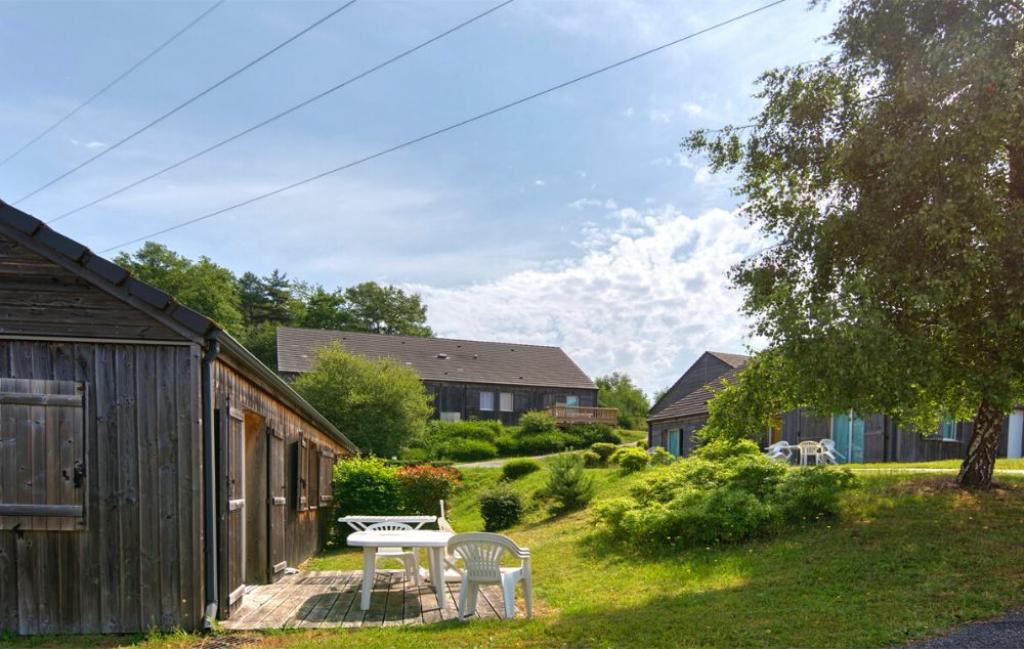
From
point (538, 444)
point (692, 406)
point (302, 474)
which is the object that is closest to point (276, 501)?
point (302, 474)

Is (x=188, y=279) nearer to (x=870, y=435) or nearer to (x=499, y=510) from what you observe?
(x=499, y=510)

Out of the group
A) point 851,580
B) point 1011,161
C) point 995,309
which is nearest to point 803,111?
point 1011,161

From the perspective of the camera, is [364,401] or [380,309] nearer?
[364,401]

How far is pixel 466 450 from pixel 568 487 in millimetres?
16201

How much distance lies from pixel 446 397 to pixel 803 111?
109 ft

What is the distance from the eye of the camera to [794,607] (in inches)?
269

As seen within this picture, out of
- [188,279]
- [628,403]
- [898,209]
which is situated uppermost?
[188,279]

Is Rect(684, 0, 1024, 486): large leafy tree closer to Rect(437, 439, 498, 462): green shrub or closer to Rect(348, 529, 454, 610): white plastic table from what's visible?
Rect(348, 529, 454, 610): white plastic table

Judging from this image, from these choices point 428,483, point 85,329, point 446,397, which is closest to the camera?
point 85,329

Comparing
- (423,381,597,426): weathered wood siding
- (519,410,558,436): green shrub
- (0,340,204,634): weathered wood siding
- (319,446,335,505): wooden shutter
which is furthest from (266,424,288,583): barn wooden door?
(423,381,597,426): weathered wood siding

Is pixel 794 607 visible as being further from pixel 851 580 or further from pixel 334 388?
pixel 334 388

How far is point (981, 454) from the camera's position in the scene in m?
10.8

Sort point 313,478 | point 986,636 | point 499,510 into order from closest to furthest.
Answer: point 986,636 → point 313,478 → point 499,510

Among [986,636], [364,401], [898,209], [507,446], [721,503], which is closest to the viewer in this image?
[986,636]
